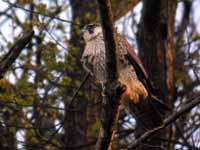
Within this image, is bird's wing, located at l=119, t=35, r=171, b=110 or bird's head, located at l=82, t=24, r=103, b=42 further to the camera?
bird's head, located at l=82, t=24, r=103, b=42

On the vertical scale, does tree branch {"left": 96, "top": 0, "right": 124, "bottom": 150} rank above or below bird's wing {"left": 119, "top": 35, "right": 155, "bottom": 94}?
below

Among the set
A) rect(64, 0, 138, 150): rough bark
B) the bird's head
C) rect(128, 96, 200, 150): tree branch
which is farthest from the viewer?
rect(64, 0, 138, 150): rough bark

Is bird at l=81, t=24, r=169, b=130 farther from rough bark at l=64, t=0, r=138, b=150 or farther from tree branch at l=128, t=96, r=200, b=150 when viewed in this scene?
tree branch at l=128, t=96, r=200, b=150

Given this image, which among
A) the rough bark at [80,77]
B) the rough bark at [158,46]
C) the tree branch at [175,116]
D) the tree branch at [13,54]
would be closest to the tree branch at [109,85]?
the tree branch at [175,116]

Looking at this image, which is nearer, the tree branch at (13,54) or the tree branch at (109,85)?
the tree branch at (109,85)

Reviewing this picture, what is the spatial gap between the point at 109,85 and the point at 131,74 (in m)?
1.87

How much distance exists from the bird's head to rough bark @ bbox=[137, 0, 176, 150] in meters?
0.49

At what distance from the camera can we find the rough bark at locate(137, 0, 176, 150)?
5.79 m

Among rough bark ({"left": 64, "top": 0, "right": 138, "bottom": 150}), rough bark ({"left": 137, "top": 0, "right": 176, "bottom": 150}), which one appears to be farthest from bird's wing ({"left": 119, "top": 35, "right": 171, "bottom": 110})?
rough bark ({"left": 64, "top": 0, "right": 138, "bottom": 150})

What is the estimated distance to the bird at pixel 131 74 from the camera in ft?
17.7

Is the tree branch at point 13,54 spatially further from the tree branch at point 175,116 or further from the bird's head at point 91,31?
the bird's head at point 91,31

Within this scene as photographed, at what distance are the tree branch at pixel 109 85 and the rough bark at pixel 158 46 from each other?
181cm

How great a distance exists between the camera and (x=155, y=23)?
5820 mm

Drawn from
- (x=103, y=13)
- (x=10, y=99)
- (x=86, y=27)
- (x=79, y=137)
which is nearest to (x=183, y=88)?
(x=79, y=137)
